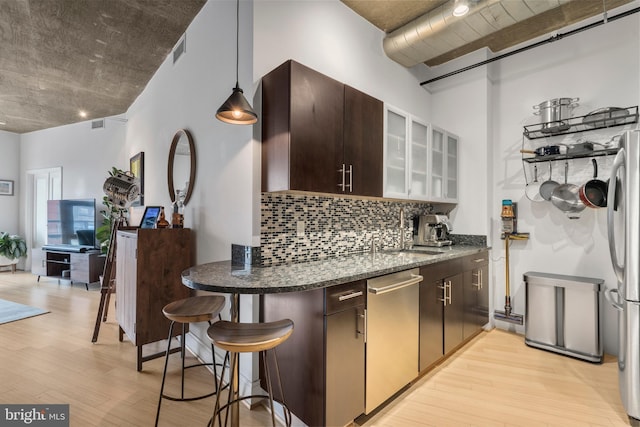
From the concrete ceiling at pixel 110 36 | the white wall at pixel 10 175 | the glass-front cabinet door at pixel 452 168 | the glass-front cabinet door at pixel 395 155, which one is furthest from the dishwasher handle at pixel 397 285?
the white wall at pixel 10 175

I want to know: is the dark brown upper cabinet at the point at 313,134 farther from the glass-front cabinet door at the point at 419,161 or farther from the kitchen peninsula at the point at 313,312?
the glass-front cabinet door at the point at 419,161

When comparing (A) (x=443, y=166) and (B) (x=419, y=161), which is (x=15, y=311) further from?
(A) (x=443, y=166)

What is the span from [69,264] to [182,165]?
450 cm

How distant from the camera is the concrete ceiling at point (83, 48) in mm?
2838

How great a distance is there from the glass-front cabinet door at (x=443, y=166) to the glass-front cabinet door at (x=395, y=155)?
0.52 metres

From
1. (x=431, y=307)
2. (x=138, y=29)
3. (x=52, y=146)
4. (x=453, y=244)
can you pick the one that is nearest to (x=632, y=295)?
(x=431, y=307)

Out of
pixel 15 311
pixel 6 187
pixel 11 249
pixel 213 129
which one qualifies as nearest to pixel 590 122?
pixel 213 129

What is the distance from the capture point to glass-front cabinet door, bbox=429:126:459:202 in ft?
10.8

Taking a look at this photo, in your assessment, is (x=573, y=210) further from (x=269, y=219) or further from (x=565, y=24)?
(x=269, y=219)

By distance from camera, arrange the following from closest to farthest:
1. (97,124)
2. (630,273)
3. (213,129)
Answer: (630,273) < (213,129) < (97,124)

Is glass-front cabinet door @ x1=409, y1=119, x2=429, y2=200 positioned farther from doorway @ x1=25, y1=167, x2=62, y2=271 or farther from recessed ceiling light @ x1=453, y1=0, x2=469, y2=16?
doorway @ x1=25, y1=167, x2=62, y2=271

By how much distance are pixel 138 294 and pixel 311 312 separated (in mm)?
1657

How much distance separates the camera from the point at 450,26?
2.75 m

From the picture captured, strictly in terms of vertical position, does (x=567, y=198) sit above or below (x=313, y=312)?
above
